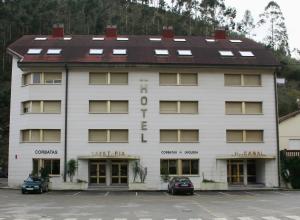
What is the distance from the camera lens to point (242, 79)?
140 feet

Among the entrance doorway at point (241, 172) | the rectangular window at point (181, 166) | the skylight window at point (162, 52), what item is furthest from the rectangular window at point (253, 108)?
the skylight window at point (162, 52)

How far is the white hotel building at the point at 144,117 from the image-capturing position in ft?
133

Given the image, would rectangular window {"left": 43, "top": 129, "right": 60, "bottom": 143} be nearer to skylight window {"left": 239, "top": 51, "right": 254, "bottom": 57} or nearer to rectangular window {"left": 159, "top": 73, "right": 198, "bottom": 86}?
rectangular window {"left": 159, "top": 73, "right": 198, "bottom": 86}

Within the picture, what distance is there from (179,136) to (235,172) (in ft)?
21.3

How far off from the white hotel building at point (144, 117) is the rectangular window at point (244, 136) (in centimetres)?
9

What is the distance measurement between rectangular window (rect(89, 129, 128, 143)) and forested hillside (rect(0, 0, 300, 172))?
108ft

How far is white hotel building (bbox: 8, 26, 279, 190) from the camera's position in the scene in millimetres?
40625

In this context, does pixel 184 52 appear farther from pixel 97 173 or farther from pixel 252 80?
pixel 97 173

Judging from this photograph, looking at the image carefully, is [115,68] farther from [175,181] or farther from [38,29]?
[38,29]

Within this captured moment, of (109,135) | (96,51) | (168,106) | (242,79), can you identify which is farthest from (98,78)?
(242,79)

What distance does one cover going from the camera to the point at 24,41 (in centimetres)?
4594

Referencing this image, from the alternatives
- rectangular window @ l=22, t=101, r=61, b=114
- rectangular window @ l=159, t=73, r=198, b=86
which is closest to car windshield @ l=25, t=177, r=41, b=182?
rectangular window @ l=22, t=101, r=61, b=114

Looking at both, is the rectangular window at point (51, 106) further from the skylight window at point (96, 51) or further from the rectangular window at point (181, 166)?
the rectangular window at point (181, 166)

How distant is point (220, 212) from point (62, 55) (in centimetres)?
2617
